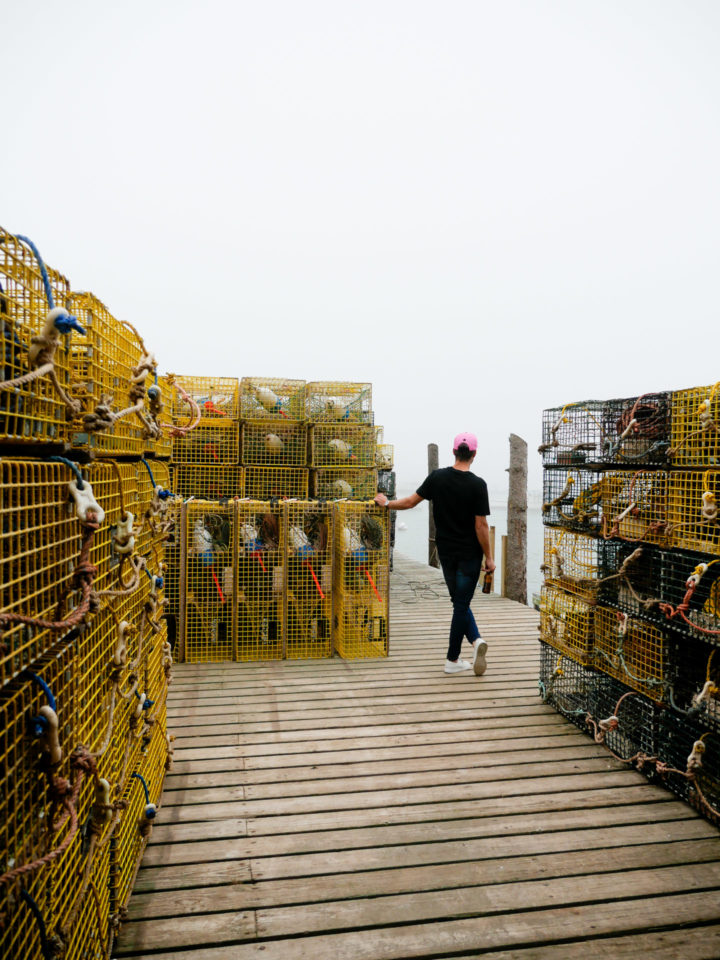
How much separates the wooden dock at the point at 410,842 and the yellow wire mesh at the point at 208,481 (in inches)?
86.4

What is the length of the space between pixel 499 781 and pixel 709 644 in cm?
116

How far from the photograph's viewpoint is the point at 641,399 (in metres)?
3.20

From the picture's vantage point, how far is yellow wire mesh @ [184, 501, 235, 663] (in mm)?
5055

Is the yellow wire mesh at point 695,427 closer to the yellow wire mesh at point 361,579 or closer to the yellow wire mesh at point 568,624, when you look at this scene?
the yellow wire mesh at point 568,624

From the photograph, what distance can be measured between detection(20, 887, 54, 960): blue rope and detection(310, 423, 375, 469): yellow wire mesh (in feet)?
16.1

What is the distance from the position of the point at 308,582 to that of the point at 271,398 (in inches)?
69.6

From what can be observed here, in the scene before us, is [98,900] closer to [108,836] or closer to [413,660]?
[108,836]

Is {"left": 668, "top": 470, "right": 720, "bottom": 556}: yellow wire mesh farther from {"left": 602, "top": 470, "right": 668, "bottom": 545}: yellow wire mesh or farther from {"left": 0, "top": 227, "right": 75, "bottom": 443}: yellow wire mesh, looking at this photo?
{"left": 0, "top": 227, "right": 75, "bottom": 443}: yellow wire mesh

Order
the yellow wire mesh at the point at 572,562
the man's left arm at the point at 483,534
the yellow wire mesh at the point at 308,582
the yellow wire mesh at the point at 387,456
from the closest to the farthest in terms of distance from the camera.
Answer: the yellow wire mesh at the point at 572,562, the man's left arm at the point at 483,534, the yellow wire mesh at the point at 308,582, the yellow wire mesh at the point at 387,456

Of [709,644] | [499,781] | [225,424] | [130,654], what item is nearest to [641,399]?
[709,644]

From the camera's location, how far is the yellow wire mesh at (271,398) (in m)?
5.93

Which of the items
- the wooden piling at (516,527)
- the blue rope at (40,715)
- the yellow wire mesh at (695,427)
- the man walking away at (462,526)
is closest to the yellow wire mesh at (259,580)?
the man walking away at (462,526)

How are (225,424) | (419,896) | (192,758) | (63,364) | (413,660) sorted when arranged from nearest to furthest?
(63,364), (419,896), (192,758), (413,660), (225,424)

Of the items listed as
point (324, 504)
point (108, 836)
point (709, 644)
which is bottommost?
point (108, 836)
